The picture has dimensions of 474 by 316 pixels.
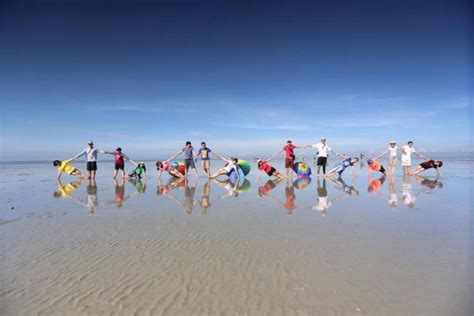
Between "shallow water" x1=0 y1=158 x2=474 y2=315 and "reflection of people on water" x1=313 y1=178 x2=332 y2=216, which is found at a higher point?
"reflection of people on water" x1=313 y1=178 x2=332 y2=216

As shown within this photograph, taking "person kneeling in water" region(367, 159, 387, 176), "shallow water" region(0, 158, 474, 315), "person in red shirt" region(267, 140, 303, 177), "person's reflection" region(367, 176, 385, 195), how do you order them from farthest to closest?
"person kneeling in water" region(367, 159, 387, 176)
"person in red shirt" region(267, 140, 303, 177)
"person's reflection" region(367, 176, 385, 195)
"shallow water" region(0, 158, 474, 315)

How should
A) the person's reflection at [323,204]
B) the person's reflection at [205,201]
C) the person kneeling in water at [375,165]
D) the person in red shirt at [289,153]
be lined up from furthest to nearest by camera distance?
the person kneeling in water at [375,165], the person in red shirt at [289,153], the person's reflection at [205,201], the person's reflection at [323,204]

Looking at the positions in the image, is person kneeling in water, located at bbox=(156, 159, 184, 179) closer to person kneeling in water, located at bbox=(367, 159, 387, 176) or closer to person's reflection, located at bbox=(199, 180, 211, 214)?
person's reflection, located at bbox=(199, 180, 211, 214)

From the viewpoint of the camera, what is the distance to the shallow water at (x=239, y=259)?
3139 millimetres

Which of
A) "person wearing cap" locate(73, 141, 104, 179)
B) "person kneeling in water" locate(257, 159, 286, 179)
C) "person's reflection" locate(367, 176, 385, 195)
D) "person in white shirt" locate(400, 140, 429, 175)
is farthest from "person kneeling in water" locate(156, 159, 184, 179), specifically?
"person in white shirt" locate(400, 140, 429, 175)

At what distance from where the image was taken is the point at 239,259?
14.1 feet

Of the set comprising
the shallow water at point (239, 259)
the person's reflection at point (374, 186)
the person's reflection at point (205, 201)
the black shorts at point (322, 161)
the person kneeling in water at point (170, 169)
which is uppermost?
the black shorts at point (322, 161)

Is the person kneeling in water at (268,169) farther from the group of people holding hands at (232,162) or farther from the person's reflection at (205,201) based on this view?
the person's reflection at (205,201)

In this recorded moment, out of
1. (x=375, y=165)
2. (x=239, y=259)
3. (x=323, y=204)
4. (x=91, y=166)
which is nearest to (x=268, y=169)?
(x=375, y=165)

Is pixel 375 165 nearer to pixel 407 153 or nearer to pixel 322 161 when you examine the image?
pixel 407 153

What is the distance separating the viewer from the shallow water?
A: 314cm

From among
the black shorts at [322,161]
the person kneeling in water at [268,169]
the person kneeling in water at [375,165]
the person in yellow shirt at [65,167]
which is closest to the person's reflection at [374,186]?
the black shorts at [322,161]

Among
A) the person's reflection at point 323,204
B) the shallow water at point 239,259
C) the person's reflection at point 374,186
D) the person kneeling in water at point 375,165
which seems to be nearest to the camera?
the shallow water at point 239,259

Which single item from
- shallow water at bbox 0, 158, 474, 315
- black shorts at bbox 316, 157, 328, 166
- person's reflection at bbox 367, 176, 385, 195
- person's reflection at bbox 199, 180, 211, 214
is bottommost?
shallow water at bbox 0, 158, 474, 315
